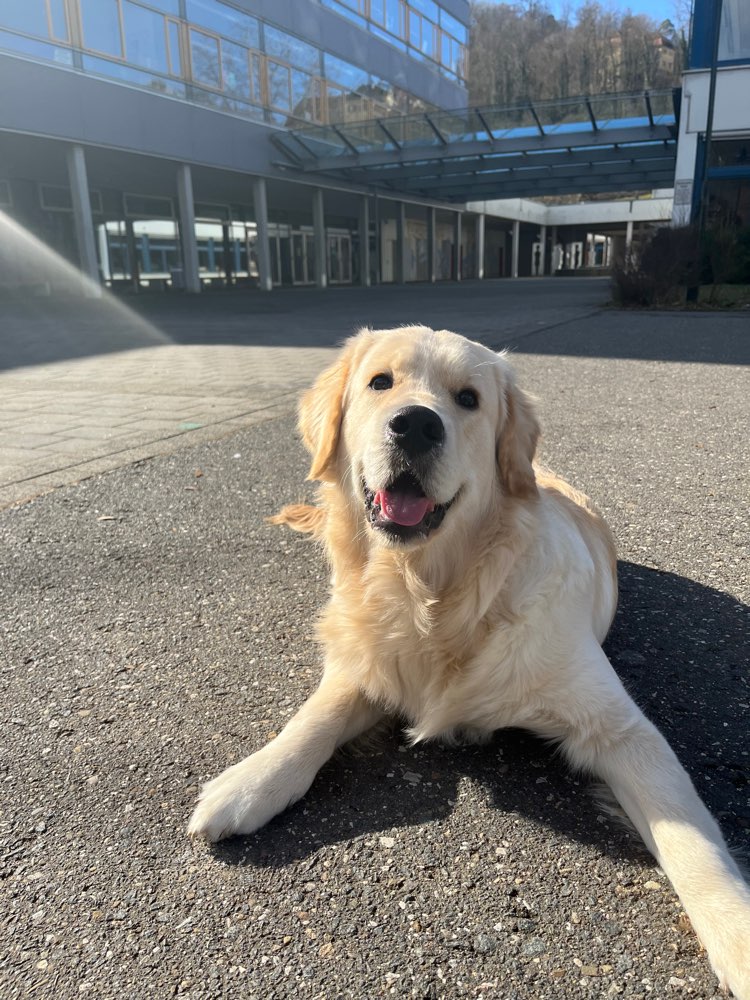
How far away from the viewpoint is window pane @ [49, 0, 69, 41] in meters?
20.0

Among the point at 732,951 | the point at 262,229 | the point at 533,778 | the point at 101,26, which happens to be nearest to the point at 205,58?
the point at 101,26

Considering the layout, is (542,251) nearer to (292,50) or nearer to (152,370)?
(292,50)

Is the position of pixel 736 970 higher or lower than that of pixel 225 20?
lower

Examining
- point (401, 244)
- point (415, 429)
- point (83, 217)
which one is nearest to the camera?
point (415, 429)

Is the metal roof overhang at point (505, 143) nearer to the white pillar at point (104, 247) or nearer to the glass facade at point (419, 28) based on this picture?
the glass facade at point (419, 28)

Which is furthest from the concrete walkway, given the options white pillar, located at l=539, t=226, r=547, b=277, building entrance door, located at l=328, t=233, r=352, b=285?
white pillar, located at l=539, t=226, r=547, b=277

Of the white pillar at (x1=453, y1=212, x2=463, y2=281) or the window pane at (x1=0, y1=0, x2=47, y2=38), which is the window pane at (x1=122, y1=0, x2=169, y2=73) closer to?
the window pane at (x1=0, y1=0, x2=47, y2=38)

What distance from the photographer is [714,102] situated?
18219mm

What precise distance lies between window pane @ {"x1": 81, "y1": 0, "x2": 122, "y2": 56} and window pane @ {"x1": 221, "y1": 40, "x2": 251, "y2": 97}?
5034 millimetres

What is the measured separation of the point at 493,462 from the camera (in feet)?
8.18

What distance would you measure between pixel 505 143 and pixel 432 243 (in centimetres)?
1730

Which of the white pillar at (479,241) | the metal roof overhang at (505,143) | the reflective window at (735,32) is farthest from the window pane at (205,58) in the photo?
the white pillar at (479,241)

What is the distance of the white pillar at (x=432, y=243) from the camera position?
1722 inches

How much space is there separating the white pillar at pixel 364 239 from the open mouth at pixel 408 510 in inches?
1429
